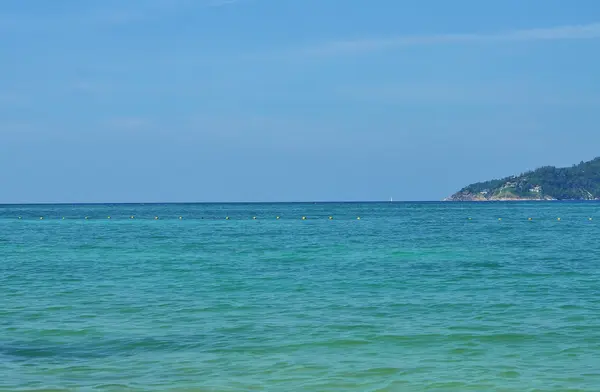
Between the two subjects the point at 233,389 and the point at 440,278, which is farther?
the point at 440,278

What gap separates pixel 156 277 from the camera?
3259cm

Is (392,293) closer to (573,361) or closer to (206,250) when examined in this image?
(573,361)

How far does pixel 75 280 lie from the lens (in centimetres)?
3148

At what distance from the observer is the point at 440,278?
30922 mm

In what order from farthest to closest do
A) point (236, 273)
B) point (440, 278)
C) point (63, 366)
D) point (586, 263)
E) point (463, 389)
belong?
point (586, 263) < point (236, 273) < point (440, 278) < point (63, 366) < point (463, 389)

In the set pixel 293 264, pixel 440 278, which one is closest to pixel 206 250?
pixel 293 264

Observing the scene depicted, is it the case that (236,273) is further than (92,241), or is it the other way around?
(92,241)

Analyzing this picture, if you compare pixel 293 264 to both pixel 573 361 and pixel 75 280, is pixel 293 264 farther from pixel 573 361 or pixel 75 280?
pixel 573 361

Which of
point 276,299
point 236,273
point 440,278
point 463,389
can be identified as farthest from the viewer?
point 236,273

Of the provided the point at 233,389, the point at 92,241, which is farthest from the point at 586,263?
the point at 92,241

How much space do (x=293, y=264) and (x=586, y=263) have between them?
12702mm

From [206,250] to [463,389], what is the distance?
3470 cm

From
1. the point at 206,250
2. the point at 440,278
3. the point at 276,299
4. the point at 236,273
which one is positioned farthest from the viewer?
the point at 206,250

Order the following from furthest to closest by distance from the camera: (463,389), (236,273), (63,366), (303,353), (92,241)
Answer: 1. (92,241)
2. (236,273)
3. (303,353)
4. (63,366)
5. (463,389)
